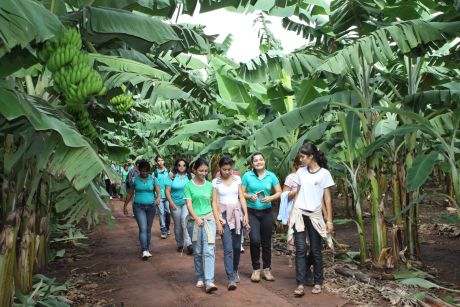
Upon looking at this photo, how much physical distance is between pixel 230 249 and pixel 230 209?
0.50 metres

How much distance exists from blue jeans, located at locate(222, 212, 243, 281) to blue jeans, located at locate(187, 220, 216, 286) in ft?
0.55

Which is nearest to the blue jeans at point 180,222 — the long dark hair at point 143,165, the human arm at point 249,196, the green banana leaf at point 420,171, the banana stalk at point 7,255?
the long dark hair at point 143,165

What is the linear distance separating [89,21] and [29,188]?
190cm

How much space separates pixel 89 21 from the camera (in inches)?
172

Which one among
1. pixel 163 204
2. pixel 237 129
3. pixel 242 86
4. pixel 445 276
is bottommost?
pixel 445 276

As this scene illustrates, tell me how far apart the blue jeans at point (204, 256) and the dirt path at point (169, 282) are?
7.9 inches

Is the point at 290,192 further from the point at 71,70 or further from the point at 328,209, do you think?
the point at 71,70

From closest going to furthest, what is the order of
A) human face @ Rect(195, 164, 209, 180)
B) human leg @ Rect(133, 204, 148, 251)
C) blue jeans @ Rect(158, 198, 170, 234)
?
human face @ Rect(195, 164, 209, 180)
human leg @ Rect(133, 204, 148, 251)
blue jeans @ Rect(158, 198, 170, 234)

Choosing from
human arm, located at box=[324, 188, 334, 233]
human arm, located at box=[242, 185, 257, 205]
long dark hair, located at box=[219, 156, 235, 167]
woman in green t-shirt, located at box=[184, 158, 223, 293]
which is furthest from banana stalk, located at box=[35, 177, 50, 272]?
human arm, located at box=[324, 188, 334, 233]

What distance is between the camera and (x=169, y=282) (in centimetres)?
655

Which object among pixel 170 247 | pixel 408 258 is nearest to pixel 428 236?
pixel 408 258

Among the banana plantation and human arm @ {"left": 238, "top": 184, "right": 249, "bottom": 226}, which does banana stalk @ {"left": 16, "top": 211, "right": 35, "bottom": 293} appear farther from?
human arm @ {"left": 238, "top": 184, "right": 249, "bottom": 226}

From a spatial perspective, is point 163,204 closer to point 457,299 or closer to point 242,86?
point 242,86

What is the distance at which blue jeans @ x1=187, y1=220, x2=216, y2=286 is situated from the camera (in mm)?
5836
